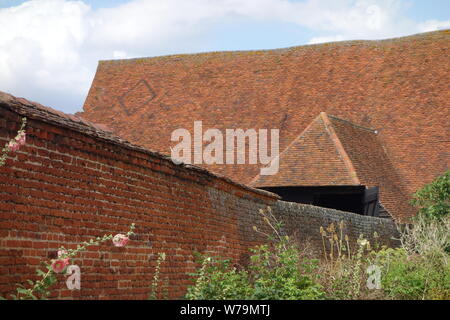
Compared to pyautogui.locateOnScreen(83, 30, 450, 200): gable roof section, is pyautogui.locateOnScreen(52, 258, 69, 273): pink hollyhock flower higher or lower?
lower

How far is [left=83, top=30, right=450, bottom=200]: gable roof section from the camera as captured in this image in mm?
22766

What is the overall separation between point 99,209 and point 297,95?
18622 millimetres

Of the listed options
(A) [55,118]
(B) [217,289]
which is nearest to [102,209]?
(A) [55,118]

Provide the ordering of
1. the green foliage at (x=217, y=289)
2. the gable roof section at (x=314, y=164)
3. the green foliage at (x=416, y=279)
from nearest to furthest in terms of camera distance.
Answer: the green foliage at (x=217, y=289) → the green foliage at (x=416, y=279) → the gable roof section at (x=314, y=164)

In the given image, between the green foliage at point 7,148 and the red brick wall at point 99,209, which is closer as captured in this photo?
the green foliage at point 7,148

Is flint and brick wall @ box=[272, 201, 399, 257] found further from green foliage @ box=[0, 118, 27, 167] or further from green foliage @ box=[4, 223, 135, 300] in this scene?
green foliage @ box=[0, 118, 27, 167]

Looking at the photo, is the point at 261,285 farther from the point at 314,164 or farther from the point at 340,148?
the point at 340,148

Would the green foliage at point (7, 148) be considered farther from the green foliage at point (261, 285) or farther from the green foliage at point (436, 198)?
the green foliage at point (436, 198)

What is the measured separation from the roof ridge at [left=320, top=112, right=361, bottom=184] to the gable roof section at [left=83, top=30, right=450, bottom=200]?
201cm

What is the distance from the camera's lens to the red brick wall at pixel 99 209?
584 centimetres

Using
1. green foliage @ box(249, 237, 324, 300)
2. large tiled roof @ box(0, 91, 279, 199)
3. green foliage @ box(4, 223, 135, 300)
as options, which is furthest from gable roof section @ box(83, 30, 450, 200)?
green foliage @ box(4, 223, 135, 300)

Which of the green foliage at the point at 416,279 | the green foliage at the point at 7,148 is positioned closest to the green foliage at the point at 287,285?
the green foliage at the point at 416,279

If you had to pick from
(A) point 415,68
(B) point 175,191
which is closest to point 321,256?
(B) point 175,191

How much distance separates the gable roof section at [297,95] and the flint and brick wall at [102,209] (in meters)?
12.0
